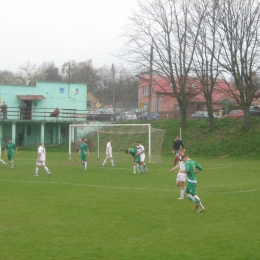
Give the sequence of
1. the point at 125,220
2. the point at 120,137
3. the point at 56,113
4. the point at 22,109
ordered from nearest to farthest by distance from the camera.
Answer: the point at 125,220 → the point at 120,137 → the point at 22,109 → the point at 56,113

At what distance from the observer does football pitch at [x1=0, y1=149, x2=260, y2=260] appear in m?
9.31

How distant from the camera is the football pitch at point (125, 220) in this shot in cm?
931

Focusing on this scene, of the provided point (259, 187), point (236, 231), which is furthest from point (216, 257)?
point (259, 187)

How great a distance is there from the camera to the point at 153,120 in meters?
52.6

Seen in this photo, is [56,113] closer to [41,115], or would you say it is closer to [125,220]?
[41,115]

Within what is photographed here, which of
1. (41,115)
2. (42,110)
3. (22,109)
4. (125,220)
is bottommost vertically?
(125,220)

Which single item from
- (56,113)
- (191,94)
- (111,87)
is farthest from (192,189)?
(111,87)

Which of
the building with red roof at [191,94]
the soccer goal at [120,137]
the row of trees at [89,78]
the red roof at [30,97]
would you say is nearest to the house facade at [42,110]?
the red roof at [30,97]

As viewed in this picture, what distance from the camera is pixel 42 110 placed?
56031 mm

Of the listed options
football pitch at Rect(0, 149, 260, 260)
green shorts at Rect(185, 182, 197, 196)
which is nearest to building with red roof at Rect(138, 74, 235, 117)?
football pitch at Rect(0, 149, 260, 260)

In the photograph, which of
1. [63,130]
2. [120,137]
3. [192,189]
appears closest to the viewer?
[192,189]

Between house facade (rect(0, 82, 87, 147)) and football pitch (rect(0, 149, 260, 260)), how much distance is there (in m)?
31.2

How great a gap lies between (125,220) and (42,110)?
4527 cm

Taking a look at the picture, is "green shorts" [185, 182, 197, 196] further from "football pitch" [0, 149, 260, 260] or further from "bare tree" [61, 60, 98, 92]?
"bare tree" [61, 60, 98, 92]
